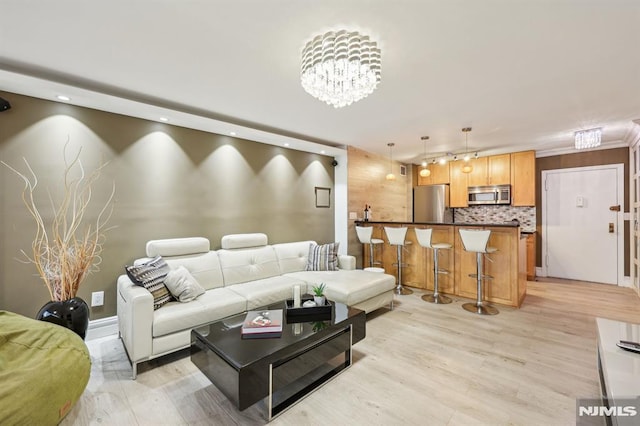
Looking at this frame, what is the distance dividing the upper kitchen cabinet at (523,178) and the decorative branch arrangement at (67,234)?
647cm

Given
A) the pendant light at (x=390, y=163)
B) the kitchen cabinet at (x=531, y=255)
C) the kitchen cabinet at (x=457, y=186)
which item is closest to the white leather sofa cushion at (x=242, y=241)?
the pendant light at (x=390, y=163)

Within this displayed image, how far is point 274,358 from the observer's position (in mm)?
1754

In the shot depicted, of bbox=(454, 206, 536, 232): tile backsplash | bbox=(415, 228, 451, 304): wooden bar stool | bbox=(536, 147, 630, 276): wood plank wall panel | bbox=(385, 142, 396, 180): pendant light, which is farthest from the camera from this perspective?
bbox=(454, 206, 536, 232): tile backsplash

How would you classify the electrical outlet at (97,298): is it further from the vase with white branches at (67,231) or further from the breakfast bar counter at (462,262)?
the breakfast bar counter at (462,262)

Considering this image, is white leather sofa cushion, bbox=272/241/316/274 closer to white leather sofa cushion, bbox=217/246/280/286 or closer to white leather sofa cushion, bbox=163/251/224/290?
white leather sofa cushion, bbox=217/246/280/286

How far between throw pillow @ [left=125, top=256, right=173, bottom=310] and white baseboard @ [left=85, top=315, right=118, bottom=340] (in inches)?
32.0

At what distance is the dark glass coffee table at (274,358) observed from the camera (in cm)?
165

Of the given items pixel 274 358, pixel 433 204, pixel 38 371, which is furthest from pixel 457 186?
pixel 38 371

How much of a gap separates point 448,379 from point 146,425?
2.09m

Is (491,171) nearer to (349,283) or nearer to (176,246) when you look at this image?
(349,283)

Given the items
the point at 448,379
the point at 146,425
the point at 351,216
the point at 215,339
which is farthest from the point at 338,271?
the point at 146,425

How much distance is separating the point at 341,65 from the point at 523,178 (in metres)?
5.10

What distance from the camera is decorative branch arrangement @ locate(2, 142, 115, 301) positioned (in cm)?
229

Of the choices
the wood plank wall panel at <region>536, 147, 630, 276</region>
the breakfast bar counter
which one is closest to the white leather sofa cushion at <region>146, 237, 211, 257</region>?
the breakfast bar counter
